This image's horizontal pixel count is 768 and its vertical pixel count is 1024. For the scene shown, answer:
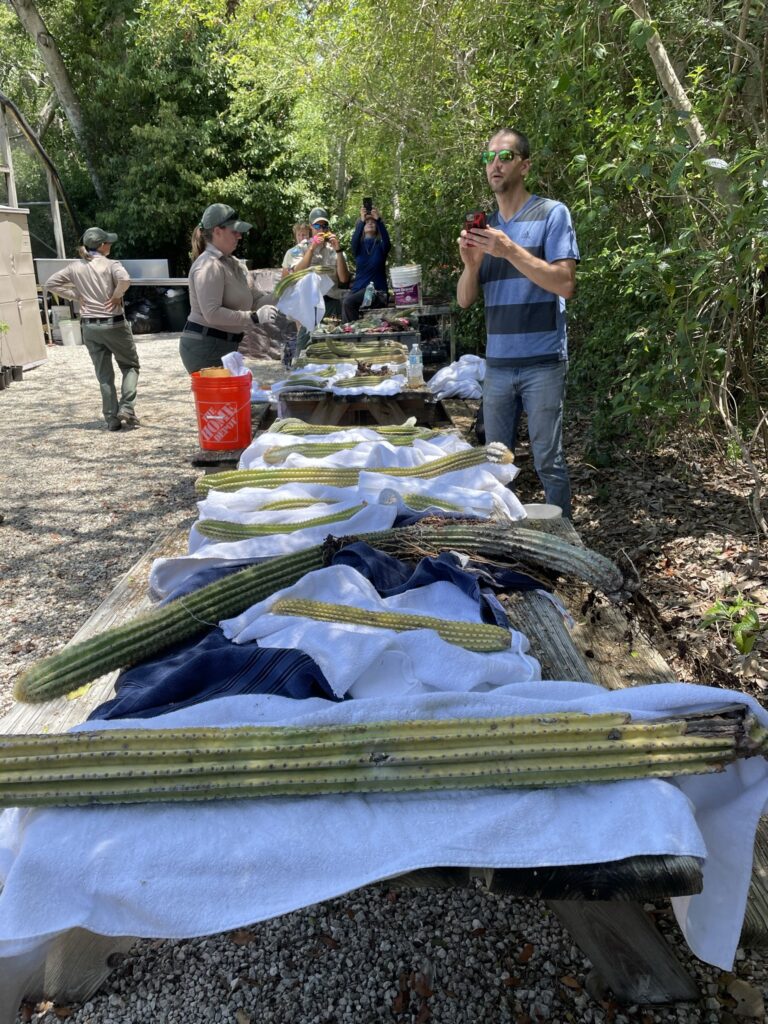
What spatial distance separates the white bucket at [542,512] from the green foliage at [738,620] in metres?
0.91

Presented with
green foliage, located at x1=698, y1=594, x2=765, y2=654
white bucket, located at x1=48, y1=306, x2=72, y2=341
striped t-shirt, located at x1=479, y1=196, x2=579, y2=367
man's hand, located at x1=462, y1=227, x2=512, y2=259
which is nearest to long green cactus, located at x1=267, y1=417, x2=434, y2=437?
striped t-shirt, located at x1=479, y1=196, x2=579, y2=367

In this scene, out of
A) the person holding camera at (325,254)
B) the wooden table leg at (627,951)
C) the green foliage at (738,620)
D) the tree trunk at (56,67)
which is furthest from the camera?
the tree trunk at (56,67)

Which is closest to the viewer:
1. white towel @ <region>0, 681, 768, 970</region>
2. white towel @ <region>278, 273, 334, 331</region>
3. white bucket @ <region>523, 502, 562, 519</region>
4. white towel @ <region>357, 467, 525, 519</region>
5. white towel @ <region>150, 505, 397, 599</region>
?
white towel @ <region>0, 681, 768, 970</region>

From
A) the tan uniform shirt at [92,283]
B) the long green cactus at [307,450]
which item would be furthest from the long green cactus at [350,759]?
the tan uniform shirt at [92,283]

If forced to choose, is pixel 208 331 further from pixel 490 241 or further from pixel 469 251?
pixel 490 241

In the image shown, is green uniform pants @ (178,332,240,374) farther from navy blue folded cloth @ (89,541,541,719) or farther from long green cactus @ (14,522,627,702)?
navy blue folded cloth @ (89,541,541,719)

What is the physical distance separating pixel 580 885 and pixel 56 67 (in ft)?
80.7

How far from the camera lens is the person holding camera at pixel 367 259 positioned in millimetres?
11453

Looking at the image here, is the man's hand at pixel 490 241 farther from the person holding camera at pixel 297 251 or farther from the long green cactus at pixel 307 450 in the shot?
the person holding camera at pixel 297 251

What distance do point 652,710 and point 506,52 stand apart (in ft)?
24.0

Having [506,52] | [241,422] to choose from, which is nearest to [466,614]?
[241,422]

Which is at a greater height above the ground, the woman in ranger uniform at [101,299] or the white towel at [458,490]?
the woman in ranger uniform at [101,299]

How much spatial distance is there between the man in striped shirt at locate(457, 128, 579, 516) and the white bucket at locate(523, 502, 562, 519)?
1.01 m

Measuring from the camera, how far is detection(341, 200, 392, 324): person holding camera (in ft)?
37.6
